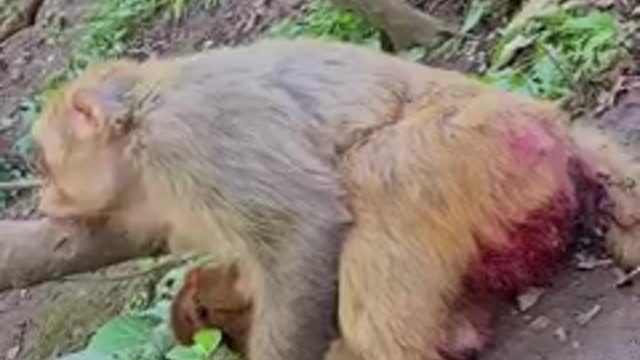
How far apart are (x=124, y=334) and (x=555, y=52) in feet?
5.76

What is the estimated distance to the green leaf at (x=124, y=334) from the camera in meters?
4.20

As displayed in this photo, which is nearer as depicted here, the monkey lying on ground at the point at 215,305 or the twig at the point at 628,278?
the twig at the point at 628,278

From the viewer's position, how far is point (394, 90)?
357 cm

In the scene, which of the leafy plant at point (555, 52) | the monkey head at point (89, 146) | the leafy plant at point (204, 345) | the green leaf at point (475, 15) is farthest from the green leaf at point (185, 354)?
the green leaf at point (475, 15)

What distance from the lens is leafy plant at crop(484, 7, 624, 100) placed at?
491 cm

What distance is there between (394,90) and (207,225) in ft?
1.63

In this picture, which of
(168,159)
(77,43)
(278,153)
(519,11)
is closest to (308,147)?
(278,153)

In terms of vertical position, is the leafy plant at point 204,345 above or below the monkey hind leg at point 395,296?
below

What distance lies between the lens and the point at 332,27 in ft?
23.0

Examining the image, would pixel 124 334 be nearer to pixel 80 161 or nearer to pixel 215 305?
pixel 215 305

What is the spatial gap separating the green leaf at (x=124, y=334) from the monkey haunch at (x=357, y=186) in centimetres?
61

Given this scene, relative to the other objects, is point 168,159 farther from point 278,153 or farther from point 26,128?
point 26,128

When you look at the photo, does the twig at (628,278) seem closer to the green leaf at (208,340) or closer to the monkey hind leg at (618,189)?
the monkey hind leg at (618,189)

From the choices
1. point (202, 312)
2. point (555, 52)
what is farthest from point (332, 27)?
point (202, 312)
